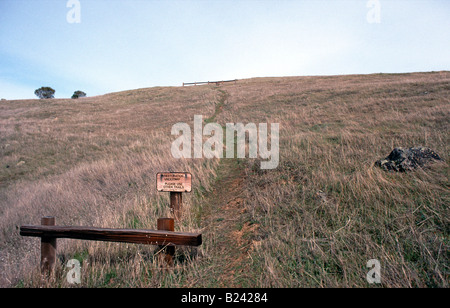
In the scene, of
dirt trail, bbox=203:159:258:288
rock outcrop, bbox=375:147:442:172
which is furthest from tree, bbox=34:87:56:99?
rock outcrop, bbox=375:147:442:172

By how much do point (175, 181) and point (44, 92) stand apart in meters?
91.5

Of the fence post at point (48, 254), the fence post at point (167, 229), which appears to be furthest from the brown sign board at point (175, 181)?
the fence post at point (48, 254)

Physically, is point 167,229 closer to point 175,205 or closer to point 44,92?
point 175,205

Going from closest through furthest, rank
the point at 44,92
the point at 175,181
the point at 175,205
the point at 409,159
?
1. the point at 175,181
2. the point at 175,205
3. the point at 409,159
4. the point at 44,92

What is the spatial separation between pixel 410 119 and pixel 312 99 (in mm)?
12751

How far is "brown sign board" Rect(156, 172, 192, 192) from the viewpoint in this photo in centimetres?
472

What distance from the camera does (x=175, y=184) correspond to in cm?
478

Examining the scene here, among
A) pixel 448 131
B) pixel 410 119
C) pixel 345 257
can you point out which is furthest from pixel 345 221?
pixel 410 119

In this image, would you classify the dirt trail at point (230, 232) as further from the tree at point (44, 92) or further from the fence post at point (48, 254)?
the tree at point (44, 92)

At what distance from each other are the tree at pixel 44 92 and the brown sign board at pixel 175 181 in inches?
3566

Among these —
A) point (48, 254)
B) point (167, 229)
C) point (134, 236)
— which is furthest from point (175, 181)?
point (48, 254)

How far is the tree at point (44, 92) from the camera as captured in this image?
7450 centimetres

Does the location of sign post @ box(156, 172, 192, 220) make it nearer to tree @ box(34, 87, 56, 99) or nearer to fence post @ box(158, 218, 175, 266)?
fence post @ box(158, 218, 175, 266)

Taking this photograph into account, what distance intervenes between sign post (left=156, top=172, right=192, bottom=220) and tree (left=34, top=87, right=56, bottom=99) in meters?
90.6
